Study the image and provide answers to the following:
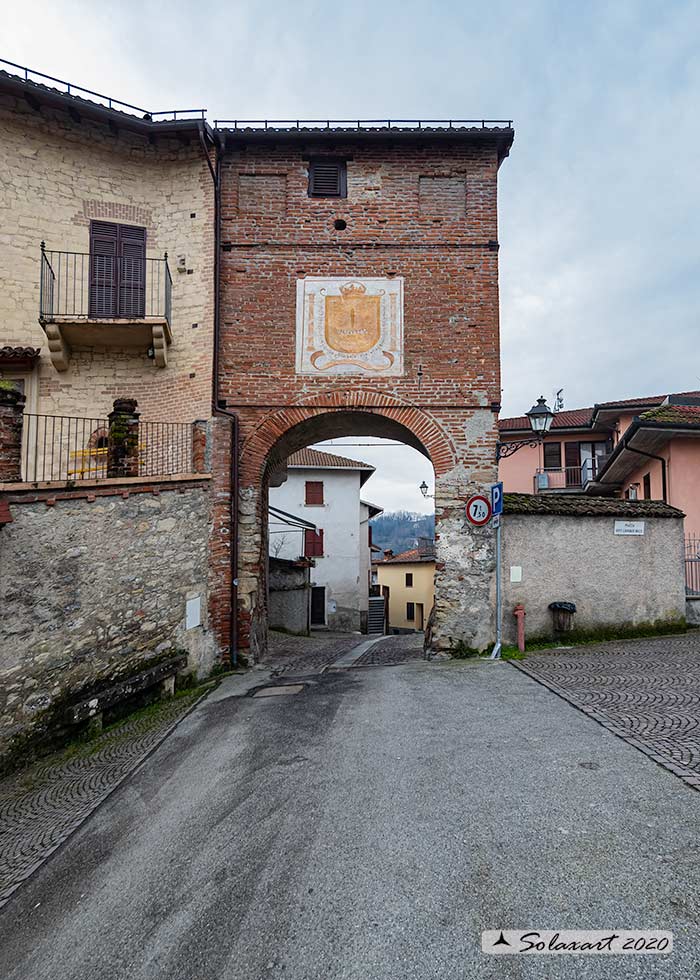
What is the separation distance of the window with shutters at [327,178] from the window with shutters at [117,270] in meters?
3.64

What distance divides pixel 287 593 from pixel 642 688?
49.4 feet

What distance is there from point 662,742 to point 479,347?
7.84m

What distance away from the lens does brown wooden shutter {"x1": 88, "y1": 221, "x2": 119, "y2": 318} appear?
11617mm

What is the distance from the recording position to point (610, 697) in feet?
24.0

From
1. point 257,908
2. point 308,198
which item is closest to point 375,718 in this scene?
point 257,908

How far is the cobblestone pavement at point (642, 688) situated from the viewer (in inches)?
218

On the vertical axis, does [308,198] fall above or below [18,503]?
above

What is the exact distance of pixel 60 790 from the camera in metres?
6.27

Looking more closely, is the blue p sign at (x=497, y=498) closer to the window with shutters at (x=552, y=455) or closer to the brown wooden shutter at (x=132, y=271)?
the brown wooden shutter at (x=132, y=271)

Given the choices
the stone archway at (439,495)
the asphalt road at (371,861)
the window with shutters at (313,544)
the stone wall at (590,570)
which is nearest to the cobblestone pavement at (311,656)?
the stone archway at (439,495)

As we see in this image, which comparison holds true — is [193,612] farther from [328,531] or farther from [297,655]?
[328,531]

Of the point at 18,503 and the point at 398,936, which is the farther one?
the point at 18,503

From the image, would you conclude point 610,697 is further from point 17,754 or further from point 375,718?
point 17,754

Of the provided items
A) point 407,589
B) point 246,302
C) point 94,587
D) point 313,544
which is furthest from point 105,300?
point 407,589
